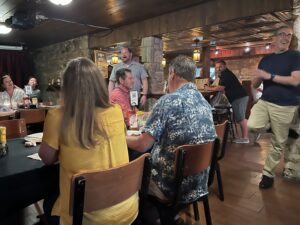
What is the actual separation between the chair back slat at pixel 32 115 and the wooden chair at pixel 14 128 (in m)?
0.82

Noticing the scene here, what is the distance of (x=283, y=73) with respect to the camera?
253cm

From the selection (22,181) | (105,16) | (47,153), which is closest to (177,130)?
(47,153)

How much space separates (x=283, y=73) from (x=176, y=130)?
5.39 ft

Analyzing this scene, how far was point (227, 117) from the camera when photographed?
4914 millimetres

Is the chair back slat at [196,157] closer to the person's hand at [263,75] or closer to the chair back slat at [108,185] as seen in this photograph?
the chair back slat at [108,185]

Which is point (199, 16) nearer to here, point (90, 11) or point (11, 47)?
point (90, 11)

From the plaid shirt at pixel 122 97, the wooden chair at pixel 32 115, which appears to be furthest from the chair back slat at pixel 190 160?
the wooden chair at pixel 32 115

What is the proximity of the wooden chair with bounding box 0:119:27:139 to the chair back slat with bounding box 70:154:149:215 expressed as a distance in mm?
1263

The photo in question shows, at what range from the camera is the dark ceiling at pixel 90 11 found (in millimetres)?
3855

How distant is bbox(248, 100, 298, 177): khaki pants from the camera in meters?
2.55

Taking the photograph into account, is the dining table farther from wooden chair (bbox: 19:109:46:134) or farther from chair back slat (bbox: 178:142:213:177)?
wooden chair (bbox: 19:109:46:134)

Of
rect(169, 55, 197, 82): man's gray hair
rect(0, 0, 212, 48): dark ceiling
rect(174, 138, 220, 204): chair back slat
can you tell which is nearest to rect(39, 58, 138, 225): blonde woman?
rect(174, 138, 220, 204): chair back slat

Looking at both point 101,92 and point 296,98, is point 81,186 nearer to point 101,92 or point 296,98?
point 101,92

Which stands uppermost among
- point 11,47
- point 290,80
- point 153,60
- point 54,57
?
point 11,47
